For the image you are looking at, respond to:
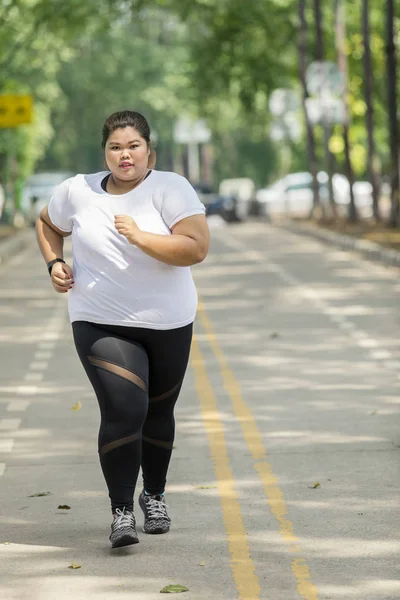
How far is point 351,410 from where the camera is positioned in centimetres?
1160

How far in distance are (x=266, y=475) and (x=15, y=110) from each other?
37886 millimetres

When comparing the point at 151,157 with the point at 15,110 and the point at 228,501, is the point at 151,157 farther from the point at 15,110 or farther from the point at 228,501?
the point at 15,110

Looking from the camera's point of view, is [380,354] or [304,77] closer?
[380,354]

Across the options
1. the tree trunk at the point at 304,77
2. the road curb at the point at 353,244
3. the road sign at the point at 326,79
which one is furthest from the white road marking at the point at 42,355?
the tree trunk at the point at 304,77

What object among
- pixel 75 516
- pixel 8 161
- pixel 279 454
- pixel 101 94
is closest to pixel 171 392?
pixel 75 516

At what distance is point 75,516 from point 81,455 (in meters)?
1.85

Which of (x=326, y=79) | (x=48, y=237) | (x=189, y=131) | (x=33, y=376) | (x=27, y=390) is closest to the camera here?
(x=48, y=237)

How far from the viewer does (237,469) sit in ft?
31.1

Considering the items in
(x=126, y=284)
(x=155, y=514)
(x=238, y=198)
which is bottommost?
(x=238, y=198)

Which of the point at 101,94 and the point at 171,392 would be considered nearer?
the point at 171,392

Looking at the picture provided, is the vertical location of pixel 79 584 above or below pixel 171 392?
below

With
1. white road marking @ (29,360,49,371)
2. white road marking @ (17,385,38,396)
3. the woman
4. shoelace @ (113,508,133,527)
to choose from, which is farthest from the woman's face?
white road marking @ (29,360,49,371)

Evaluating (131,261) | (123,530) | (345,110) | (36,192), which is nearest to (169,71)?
(36,192)

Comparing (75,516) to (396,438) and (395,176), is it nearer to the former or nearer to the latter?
(396,438)
